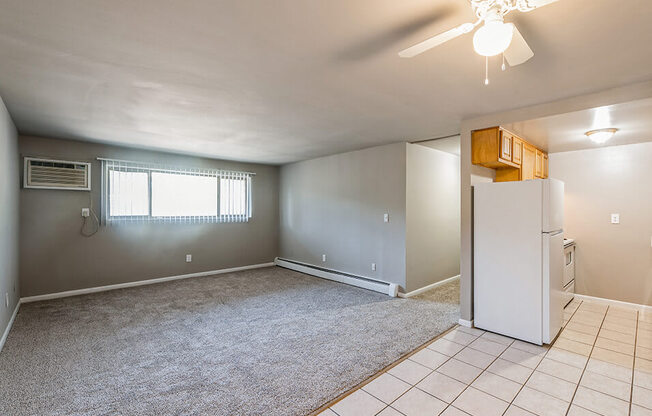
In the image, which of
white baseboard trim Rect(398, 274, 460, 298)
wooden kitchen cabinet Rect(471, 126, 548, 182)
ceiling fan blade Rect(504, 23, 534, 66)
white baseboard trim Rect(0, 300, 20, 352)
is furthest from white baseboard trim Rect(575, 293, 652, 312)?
white baseboard trim Rect(0, 300, 20, 352)

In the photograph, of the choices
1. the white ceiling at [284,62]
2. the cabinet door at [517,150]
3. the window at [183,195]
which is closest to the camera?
the white ceiling at [284,62]

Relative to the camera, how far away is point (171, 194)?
17.5ft

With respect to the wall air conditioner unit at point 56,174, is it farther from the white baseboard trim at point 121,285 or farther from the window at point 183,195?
the white baseboard trim at point 121,285

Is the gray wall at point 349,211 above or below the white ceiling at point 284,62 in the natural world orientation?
below

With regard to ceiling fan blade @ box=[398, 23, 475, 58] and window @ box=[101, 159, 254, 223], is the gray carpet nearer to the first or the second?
window @ box=[101, 159, 254, 223]

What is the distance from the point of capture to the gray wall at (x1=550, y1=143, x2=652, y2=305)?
3.74 meters

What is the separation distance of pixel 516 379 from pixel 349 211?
3.36 meters

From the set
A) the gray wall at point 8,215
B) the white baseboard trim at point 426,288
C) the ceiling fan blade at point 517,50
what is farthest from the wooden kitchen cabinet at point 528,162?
the gray wall at point 8,215

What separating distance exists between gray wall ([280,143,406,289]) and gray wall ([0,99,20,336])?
4119mm

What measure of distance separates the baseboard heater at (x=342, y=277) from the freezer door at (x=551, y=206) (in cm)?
211

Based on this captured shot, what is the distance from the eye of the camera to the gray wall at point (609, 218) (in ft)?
12.3

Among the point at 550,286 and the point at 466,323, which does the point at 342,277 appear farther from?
the point at 550,286

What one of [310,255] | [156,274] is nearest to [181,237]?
[156,274]

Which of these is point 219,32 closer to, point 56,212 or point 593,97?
point 593,97
